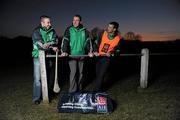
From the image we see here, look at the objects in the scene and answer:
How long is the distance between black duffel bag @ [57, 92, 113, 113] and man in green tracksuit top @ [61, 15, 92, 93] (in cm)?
124

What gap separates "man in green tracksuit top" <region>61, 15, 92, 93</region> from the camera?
815 centimetres

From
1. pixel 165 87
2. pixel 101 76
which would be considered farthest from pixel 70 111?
pixel 165 87

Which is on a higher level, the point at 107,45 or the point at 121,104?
the point at 107,45

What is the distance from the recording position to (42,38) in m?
7.87

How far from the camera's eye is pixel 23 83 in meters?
12.5

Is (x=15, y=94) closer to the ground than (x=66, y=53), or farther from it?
closer to the ground

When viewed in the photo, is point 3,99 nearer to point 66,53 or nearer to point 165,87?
point 66,53

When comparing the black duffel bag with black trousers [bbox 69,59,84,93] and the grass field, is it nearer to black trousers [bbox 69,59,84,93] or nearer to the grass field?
the grass field

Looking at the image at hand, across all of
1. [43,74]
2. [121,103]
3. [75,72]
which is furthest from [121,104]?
[43,74]

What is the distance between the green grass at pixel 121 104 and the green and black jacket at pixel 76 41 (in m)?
1.52

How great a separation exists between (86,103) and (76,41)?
185cm

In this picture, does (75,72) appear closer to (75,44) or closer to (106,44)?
(75,44)

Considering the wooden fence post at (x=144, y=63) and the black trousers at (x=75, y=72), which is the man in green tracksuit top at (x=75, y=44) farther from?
the wooden fence post at (x=144, y=63)

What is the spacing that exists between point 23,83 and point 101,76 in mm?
4555
